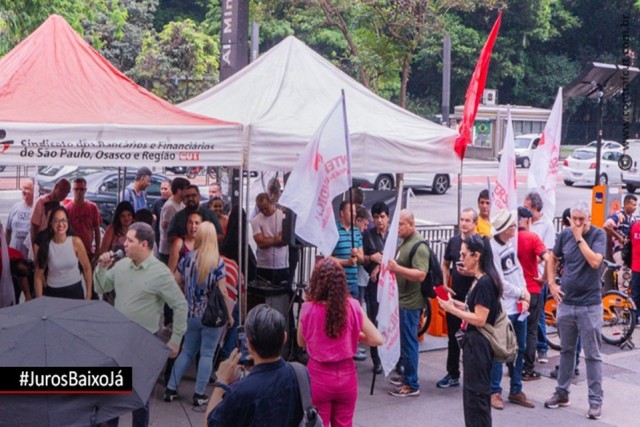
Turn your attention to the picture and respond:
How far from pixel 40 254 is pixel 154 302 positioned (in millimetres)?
1772

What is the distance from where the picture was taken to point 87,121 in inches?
273

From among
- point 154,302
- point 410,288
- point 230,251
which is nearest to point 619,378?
point 410,288

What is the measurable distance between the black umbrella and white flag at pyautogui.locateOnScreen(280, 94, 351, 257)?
2.84 m

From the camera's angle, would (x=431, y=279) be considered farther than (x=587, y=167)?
No

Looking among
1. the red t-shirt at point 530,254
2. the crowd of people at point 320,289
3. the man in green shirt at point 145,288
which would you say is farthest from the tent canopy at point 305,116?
the man in green shirt at point 145,288

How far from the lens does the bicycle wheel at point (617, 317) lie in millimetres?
10070

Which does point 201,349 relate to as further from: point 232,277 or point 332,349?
point 332,349

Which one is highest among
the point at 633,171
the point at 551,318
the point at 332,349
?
the point at 633,171

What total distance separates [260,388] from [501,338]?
282cm

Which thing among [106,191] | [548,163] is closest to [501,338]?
[548,163]

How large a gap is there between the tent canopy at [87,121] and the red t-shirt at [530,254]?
9.74 ft

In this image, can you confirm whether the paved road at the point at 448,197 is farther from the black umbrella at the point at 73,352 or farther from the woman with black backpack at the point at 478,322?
the black umbrella at the point at 73,352

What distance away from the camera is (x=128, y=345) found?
3959 mm

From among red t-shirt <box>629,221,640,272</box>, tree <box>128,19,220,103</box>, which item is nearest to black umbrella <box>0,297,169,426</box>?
red t-shirt <box>629,221,640,272</box>
